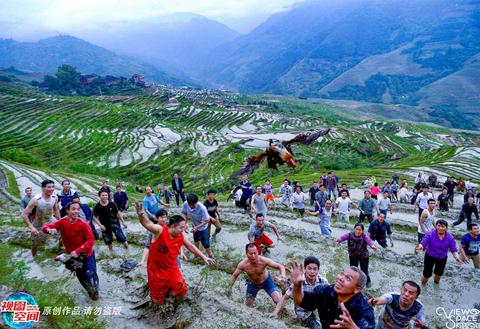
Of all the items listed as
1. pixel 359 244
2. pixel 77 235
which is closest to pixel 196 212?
pixel 77 235

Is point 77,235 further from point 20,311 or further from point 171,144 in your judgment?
point 171,144

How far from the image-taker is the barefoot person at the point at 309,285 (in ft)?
14.7

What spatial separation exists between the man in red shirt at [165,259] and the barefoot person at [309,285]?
52.7 inches

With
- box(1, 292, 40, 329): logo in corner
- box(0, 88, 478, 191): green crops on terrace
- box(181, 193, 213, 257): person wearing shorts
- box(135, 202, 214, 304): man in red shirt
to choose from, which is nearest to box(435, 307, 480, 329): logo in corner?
box(135, 202, 214, 304): man in red shirt

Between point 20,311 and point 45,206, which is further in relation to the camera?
point 45,206

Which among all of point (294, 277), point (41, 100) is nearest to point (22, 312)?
point (294, 277)

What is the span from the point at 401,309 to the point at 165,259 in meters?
3.16

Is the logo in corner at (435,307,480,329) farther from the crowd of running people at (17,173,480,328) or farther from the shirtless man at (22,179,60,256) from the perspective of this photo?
the shirtless man at (22,179,60,256)

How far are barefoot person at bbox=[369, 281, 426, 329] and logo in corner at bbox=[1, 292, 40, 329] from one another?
446 centimetres

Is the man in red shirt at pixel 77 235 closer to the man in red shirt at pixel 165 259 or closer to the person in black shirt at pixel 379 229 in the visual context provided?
the man in red shirt at pixel 165 259

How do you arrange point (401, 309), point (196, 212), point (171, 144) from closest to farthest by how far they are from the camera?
point (401, 309), point (196, 212), point (171, 144)

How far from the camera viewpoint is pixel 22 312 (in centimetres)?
421

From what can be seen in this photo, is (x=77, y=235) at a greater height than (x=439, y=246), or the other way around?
(x=77, y=235)

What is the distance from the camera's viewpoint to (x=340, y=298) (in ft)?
11.6
